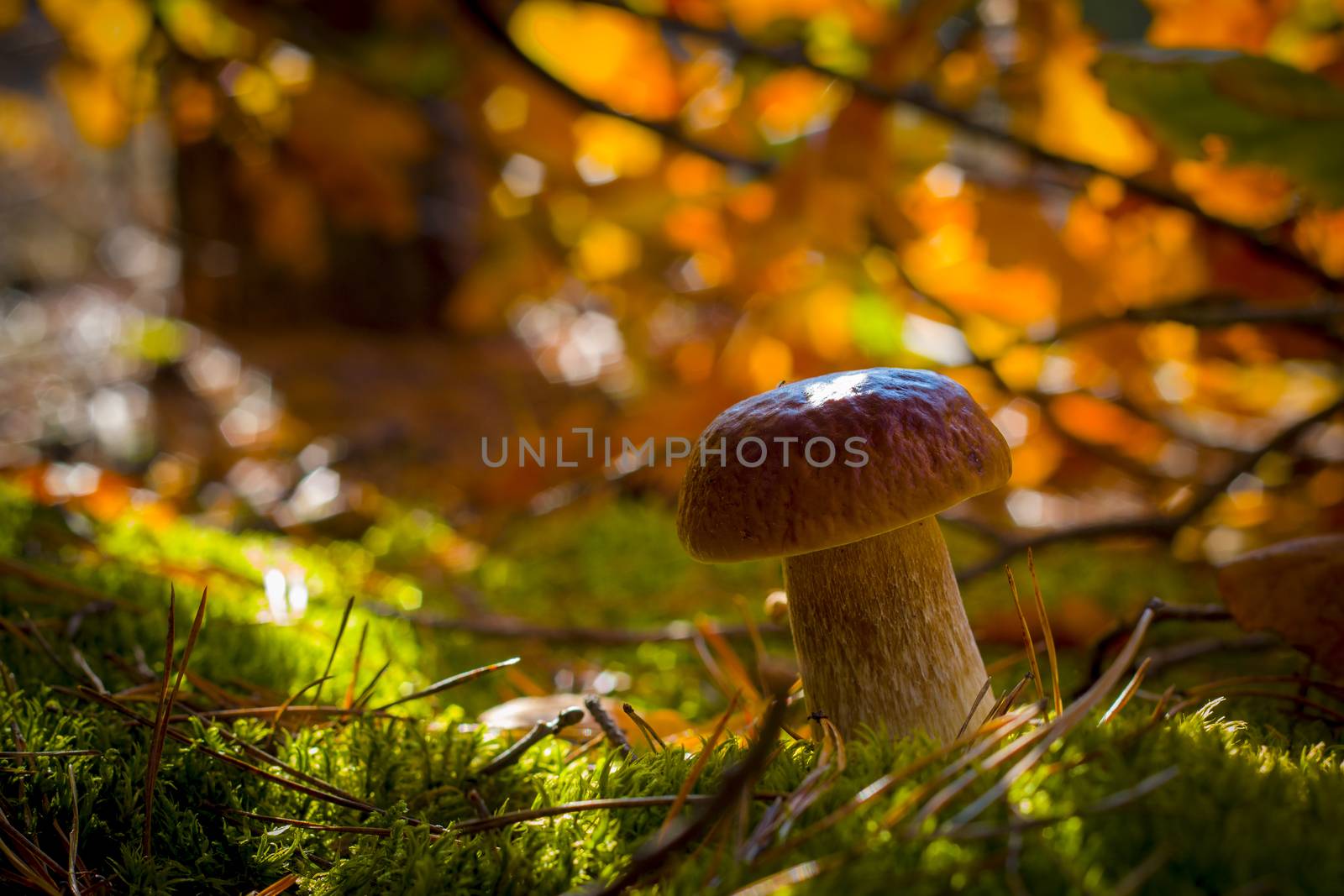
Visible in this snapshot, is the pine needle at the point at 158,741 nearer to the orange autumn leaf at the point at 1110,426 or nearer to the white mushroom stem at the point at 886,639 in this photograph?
the white mushroom stem at the point at 886,639

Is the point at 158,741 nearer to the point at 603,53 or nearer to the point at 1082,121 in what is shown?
the point at 1082,121

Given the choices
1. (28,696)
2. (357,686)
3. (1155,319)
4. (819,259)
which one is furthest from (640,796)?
(819,259)

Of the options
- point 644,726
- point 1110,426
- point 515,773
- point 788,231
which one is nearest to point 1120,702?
point 644,726

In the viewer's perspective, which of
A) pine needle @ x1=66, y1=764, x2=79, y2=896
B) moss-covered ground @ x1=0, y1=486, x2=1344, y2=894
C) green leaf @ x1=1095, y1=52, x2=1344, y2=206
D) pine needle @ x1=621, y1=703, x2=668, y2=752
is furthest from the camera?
green leaf @ x1=1095, y1=52, x2=1344, y2=206

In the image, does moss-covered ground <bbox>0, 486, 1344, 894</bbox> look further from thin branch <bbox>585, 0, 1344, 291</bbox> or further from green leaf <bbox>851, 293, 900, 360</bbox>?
thin branch <bbox>585, 0, 1344, 291</bbox>

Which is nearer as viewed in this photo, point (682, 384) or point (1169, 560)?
point (1169, 560)

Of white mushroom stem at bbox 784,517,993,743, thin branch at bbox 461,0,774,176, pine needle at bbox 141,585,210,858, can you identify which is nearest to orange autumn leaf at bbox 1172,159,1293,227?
thin branch at bbox 461,0,774,176

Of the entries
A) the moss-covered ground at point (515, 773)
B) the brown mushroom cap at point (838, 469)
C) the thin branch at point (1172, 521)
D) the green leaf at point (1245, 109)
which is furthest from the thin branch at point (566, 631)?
the green leaf at point (1245, 109)

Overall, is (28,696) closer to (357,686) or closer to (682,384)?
(357,686)
